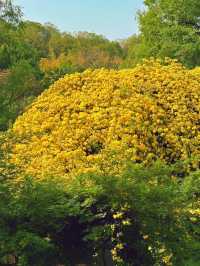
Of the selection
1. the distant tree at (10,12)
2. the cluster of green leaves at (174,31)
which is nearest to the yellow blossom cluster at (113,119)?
the distant tree at (10,12)

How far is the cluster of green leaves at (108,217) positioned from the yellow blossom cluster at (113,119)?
2184mm

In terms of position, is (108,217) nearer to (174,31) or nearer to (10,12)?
(10,12)

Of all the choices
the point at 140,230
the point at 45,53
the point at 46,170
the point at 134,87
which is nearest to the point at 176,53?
the point at 134,87

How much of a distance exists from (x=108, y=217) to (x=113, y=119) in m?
3.63

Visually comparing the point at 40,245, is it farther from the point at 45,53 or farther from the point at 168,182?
the point at 45,53

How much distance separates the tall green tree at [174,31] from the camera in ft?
99.9

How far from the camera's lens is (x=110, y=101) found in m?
10.9

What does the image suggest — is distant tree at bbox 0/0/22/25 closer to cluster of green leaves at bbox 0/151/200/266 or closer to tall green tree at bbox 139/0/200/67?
cluster of green leaves at bbox 0/151/200/266

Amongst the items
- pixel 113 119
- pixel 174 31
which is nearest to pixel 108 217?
pixel 113 119

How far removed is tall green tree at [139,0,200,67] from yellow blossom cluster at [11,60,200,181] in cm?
1844

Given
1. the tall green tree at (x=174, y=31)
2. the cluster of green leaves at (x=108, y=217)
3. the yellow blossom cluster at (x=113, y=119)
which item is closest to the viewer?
the cluster of green leaves at (x=108, y=217)

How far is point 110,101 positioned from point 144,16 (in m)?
24.2

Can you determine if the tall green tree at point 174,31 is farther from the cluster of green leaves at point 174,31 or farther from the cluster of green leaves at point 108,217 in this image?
the cluster of green leaves at point 108,217

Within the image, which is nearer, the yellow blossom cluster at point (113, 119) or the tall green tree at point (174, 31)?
the yellow blossom cluster at point (113, 119)
